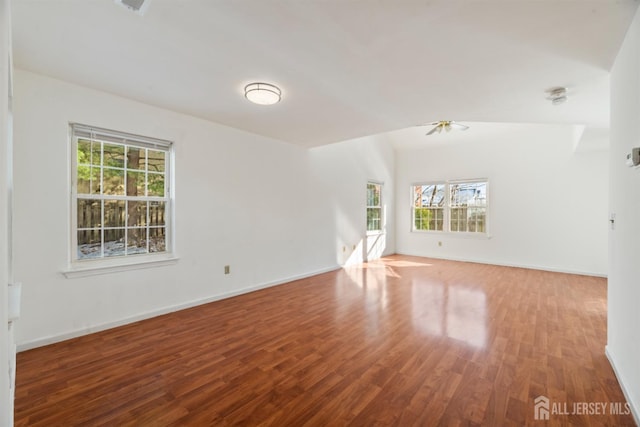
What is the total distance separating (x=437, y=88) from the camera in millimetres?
2613

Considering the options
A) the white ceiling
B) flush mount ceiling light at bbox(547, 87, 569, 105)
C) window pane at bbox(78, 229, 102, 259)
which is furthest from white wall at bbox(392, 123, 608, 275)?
window pane at bbox(78, 229, 102, 259)

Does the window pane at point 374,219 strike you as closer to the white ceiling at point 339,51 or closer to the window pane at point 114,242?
the white ceiling at point 339,51

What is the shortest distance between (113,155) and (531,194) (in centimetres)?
734

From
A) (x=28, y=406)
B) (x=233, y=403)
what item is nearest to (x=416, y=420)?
(x=233, y=403)

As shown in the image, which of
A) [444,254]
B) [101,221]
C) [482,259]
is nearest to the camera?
[101,221]

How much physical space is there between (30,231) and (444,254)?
7441 mm

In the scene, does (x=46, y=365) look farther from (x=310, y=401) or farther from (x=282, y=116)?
(x=282, y=116)

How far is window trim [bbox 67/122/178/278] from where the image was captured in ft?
8.80

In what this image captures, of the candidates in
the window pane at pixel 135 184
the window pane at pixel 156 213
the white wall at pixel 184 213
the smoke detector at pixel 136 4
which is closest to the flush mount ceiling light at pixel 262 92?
the smoke detector at pixel 136 4

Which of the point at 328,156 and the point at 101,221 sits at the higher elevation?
the point at 328,156

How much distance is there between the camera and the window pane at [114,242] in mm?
2947

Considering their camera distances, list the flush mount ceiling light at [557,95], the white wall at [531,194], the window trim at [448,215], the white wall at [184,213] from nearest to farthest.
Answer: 1. the white wall at [184,213]
2. the flush mount ceiling light at [557,95]
3. the white wall at [531,194]
4. the window trim at [448,215]

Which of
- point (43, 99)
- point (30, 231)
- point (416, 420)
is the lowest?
point (416, 420)

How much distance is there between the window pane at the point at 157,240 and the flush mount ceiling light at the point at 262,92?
1976 mm
